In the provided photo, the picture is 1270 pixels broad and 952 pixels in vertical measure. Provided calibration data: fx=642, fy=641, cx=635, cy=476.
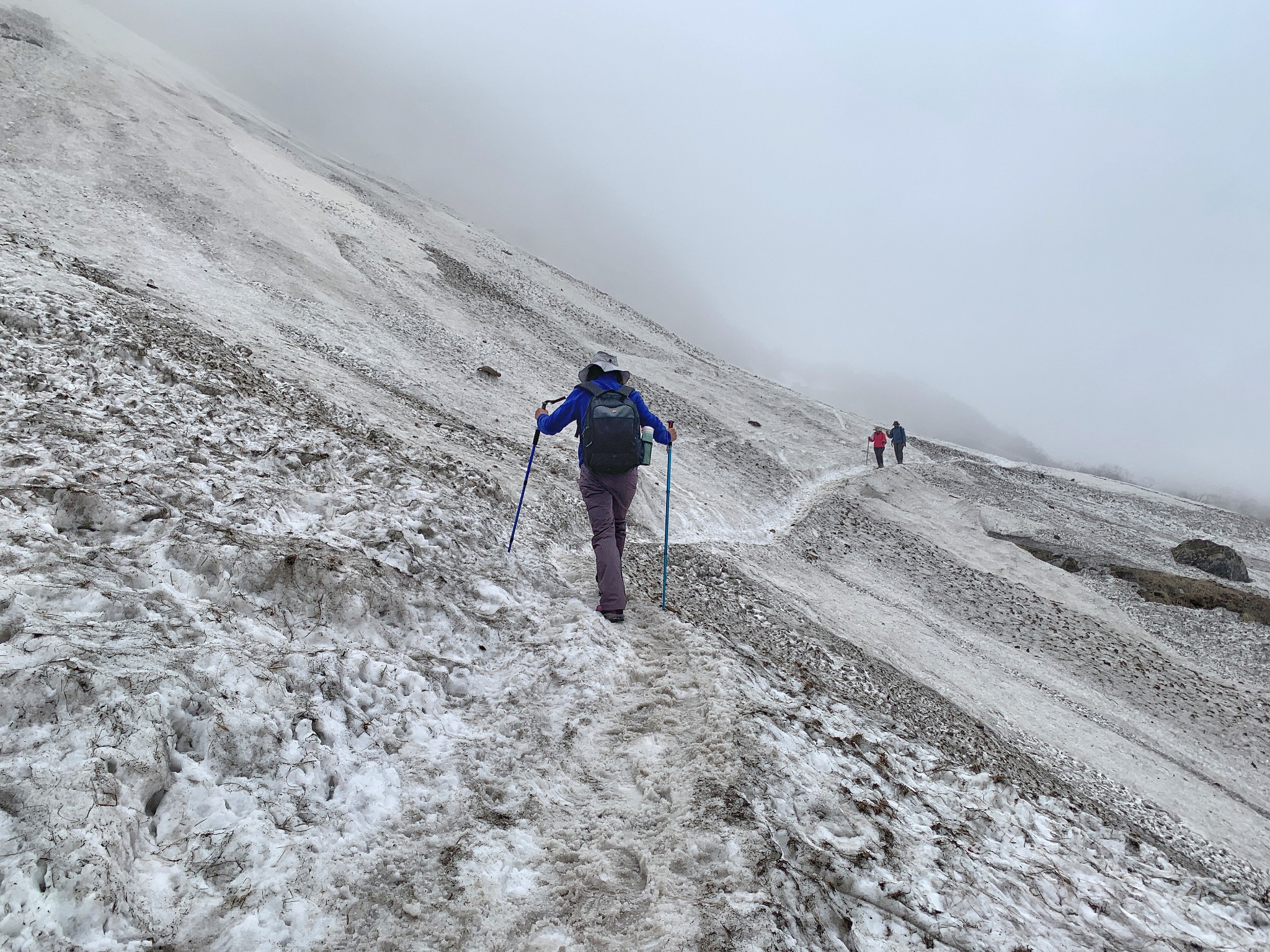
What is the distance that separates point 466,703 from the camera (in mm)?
6312

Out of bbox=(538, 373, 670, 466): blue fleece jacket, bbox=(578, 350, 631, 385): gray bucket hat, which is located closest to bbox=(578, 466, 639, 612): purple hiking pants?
bbox=(538, 373, 670, 466): blue fleece jacket

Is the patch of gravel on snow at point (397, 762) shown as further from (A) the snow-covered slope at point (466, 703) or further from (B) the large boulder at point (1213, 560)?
(B) the large boulder at point (1213, 560)

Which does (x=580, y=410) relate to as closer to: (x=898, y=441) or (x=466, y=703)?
(x=466, y=703)

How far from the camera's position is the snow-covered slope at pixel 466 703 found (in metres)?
3.87

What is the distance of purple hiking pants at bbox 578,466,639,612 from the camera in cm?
868

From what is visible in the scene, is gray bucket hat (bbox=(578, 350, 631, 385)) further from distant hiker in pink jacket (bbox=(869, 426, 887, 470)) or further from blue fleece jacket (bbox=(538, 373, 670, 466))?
distant hiker in pink jacket (bbox=(869, 426, 887, 470))

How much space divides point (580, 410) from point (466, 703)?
4096 mm

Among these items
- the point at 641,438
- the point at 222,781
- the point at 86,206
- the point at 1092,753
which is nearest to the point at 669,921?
the point at 222,781

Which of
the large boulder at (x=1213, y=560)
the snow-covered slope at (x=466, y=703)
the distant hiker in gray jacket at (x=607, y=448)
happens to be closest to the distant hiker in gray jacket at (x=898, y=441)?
the large boulder at (x=1213, y=560)

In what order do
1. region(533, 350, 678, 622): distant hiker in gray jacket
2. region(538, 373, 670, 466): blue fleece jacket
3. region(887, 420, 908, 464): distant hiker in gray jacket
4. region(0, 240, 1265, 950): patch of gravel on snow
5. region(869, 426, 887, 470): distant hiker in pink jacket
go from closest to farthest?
region(0, 240, 1265, 950): patch of gravel on snow < region(533, 350, 678, 622): distant hiker in gray jacket < region(538, 373, 670, 466): blue fleece jacket < region(869, 426, 887, 470): distant hiker in pink jacket < region(887, 420, 908, 464): distant hiker in gray jacket

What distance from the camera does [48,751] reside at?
3.54m

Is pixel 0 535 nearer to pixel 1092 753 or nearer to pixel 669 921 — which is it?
pixel 669 921

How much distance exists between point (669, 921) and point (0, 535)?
5.83 meters

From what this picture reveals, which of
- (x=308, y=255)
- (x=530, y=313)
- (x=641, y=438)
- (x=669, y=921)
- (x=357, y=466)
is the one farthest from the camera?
(x=530, y=313)
